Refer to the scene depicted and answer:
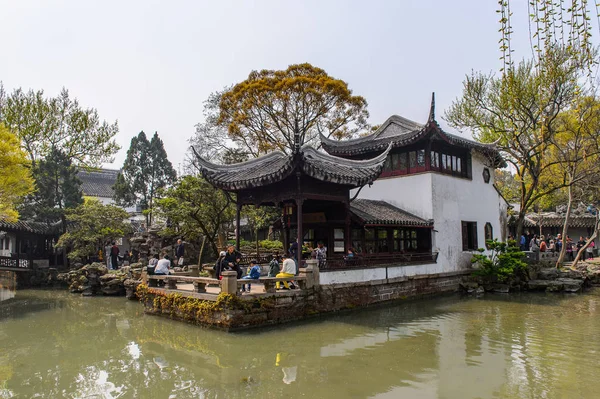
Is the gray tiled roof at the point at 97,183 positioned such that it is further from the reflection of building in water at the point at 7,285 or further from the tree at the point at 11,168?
the tree at the point at 11,168

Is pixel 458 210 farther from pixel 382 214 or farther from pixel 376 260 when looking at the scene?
pixel 376 260

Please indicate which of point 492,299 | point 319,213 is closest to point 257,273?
point 319,213

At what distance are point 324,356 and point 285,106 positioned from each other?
14.2 meters

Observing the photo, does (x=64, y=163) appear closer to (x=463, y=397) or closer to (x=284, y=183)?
(x=284, y=183)

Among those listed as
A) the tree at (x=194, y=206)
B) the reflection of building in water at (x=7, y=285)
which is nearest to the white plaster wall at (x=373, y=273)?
the tree at (x=194, y=206)

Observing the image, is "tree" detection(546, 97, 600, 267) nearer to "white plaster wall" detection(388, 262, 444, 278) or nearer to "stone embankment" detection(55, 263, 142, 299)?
"white plaster wall" detection(388, 262, 444, 278)

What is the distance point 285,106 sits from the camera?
66.8ft

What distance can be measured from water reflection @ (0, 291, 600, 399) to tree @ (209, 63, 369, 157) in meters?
10.9

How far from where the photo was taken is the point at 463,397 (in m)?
5.88

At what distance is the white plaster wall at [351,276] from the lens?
11.8 metres

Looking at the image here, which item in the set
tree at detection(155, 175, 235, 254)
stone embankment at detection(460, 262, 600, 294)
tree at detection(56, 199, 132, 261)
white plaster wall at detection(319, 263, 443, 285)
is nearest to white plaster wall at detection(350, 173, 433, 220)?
white plaster wall at detection(319, 263, 443, 285)

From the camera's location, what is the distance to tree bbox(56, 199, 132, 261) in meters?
20.0

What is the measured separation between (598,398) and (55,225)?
2314cm

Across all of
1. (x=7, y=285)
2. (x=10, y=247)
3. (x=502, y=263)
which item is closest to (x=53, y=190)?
(x=7, y=285)
